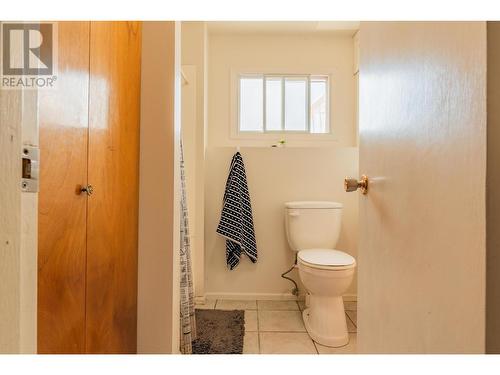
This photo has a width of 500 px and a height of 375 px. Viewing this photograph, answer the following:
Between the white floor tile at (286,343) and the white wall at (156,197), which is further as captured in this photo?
the white floor tile at (286,343)

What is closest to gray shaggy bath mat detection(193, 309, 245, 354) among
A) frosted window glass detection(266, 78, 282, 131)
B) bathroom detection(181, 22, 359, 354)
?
bathroom detection(181, 22, 359, 354)

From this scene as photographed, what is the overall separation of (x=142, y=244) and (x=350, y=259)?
1202 millimetres

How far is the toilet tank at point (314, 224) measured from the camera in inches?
78.5

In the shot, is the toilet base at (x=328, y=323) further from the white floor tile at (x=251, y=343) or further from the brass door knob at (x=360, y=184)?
the brass door knob at (x=360, y=184)

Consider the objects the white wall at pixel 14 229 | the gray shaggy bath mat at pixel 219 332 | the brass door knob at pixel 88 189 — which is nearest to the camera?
the white wall at pixel 14 229

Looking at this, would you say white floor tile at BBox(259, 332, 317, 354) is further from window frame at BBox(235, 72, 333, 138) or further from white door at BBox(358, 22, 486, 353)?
window frame at BBox(235, 72, 333, 138)

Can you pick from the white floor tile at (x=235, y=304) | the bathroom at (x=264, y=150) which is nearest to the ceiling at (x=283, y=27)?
the bathroom at (x=264, y=150)

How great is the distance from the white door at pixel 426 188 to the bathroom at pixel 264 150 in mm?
1382

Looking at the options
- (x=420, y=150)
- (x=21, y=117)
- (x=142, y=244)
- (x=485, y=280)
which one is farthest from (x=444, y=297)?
(x=142, y=244)

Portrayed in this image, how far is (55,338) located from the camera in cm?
69

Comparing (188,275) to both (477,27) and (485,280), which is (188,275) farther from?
(477,27)

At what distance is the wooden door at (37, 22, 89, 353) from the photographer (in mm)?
648

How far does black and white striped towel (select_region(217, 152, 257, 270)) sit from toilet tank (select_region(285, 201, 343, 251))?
33cm

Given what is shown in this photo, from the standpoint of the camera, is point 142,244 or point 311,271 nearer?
point 142,244
